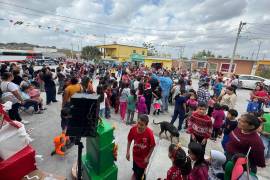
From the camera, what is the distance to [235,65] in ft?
83.1

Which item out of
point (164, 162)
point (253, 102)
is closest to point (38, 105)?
point (164, 162)

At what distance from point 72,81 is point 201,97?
406 cm

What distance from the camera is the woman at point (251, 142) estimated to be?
2.23 meters

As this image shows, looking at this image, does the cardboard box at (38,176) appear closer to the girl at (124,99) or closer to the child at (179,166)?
the child at (179,166)

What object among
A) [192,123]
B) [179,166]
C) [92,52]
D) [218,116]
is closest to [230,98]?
[218,116]

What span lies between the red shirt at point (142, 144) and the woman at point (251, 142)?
121cm

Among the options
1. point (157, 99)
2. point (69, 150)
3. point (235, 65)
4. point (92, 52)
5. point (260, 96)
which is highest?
point (92, 52)

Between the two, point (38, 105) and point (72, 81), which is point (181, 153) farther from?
point (38, 105)

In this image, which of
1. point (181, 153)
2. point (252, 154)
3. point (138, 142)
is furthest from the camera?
point (138, 142)

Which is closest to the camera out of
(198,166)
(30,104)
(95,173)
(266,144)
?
(198,166)

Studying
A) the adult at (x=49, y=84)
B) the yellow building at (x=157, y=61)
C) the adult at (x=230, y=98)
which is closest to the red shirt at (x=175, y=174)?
the adult at (x=230, y=98)

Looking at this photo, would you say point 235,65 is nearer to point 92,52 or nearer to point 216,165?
point 216,165

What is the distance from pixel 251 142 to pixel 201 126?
1.07 meters

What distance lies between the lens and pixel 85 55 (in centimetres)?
4606
